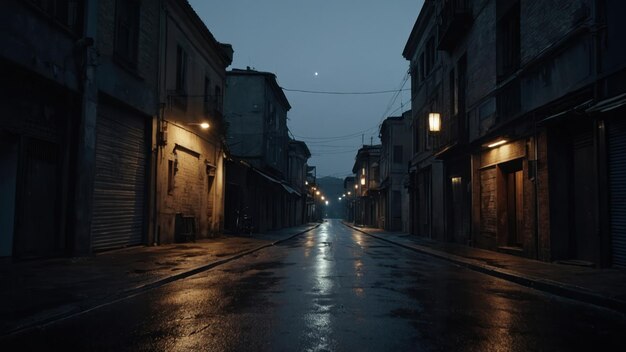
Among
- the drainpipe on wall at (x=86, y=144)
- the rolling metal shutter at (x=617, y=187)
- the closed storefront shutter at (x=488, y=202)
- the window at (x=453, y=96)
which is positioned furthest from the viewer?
the window at (x=453, y=96)

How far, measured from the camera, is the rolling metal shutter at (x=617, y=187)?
419 inches

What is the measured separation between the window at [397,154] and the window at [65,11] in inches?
1328

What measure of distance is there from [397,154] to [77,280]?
37.1m

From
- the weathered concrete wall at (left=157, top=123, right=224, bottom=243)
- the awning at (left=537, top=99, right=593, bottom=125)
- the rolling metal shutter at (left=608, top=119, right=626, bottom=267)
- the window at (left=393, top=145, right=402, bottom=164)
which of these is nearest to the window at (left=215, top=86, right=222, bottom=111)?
the weathered concrete wall at (left=157, top=123, right=224, bottom=243)

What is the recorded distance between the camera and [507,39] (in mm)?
16891

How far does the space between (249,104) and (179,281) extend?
27.7m

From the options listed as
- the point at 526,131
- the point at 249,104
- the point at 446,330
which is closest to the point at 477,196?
the point at 526,131

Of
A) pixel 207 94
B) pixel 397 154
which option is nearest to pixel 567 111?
pixel 207 94

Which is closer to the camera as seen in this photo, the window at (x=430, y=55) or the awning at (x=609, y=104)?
the awning at (x=609, y=104)

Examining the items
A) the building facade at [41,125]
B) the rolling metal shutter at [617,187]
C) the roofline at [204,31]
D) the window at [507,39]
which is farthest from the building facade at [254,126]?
the rolling metal shutter at [617,187]

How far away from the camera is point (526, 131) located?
48.0 feet

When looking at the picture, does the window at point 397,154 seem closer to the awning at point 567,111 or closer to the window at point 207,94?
the window at point 207,94

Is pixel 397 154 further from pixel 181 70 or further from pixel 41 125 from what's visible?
pixel 41 125

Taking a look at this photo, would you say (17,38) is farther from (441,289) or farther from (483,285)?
(483,285)
